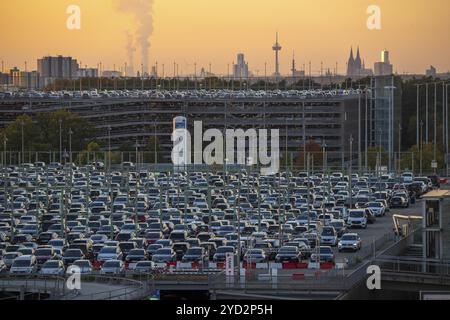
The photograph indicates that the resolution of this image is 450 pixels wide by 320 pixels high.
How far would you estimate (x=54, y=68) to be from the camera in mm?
67750

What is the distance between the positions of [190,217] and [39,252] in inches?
236

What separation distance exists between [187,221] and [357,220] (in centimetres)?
282

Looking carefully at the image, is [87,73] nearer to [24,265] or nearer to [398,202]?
[398,202]

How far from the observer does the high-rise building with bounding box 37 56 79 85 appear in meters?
67.2

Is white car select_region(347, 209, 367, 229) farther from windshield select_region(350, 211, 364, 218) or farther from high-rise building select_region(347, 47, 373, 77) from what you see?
high-rise building select_region(347, 47, 373, 77)

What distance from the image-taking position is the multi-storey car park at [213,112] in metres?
44.2

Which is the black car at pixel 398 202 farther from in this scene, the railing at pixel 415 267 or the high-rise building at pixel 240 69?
the high-rise building at pixel 240 69

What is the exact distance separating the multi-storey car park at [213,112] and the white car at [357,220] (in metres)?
21.9

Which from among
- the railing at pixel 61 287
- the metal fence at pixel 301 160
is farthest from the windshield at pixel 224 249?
the metal fence at pixel 301 160

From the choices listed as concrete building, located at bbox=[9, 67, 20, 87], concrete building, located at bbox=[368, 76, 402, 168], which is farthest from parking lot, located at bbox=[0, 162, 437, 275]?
concrete building, located at bbox=[9, 67, 20, 87]

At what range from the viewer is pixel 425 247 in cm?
1266

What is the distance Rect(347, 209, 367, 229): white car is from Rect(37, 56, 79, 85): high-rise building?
46.8m
